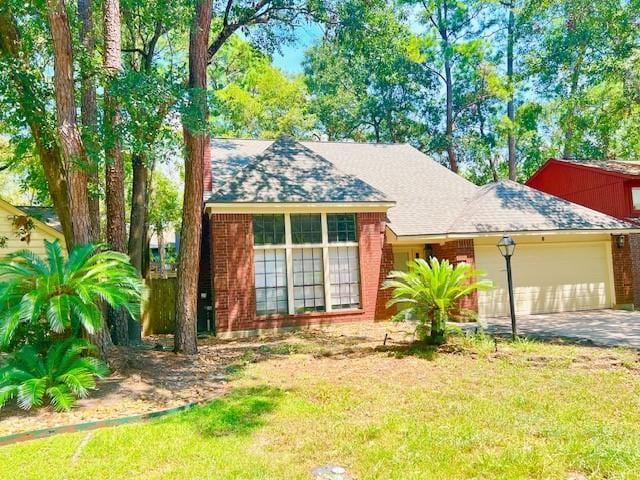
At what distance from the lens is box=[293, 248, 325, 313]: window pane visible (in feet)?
40.3

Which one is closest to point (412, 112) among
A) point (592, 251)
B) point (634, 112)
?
point (634, 112)

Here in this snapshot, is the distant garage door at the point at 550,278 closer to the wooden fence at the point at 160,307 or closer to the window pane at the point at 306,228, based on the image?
the window pane at the point at 306,228

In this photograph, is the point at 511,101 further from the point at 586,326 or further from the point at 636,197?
the point at 586,326

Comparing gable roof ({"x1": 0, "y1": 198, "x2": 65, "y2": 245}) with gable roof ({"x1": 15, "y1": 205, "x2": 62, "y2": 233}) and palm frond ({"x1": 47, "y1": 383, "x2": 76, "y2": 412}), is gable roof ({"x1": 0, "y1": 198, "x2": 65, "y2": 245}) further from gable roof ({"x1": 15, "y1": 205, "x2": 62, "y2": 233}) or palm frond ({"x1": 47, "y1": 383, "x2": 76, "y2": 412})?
palm frond ({"x1": 47, "y1": 383, "x2": 76, "y2": 412})

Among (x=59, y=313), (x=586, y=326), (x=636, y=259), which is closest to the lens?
(x=59, y=313)

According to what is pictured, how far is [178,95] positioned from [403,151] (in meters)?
11.6

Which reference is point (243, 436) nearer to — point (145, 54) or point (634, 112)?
point (145, 54)

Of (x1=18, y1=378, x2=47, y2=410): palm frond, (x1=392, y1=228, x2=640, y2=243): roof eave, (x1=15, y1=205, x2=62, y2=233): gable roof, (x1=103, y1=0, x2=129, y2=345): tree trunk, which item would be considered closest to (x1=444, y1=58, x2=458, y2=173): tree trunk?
(x1=392, y1=228, x2=640, y2=243): roof eave

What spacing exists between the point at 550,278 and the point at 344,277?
19.8ft

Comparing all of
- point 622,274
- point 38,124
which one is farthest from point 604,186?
point 38,124

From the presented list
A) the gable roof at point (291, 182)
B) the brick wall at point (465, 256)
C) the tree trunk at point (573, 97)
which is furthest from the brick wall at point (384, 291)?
the tree trunk at point (573, 97)

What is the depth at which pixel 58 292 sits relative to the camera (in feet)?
19.8

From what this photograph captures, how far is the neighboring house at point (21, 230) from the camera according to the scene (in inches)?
463

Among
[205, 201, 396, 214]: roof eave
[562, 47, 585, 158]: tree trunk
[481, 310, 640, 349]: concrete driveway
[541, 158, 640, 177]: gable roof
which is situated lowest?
[481, 310, 640, 349]: concrete driveway
